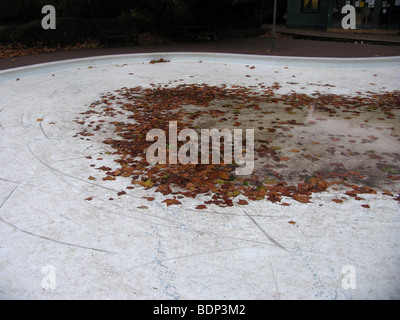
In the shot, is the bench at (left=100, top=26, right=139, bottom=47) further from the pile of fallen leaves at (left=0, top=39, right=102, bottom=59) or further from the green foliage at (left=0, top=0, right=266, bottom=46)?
the pile of fallen leaves at (left=0, top=39, right=102, bottom=59)

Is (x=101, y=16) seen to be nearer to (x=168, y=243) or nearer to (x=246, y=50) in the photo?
(x=246, y=50)

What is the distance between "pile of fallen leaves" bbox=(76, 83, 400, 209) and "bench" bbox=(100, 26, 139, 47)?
699 cm

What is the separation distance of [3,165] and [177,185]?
2.47m

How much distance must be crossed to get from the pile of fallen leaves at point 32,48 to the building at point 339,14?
1219 centimetres

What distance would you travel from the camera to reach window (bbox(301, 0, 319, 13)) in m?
20.9

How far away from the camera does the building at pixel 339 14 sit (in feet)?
59.0

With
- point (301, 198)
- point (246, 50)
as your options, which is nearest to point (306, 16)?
point (246, 50)

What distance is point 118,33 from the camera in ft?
50.6

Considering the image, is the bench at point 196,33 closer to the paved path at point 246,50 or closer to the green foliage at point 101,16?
the green foliage at point 101,16

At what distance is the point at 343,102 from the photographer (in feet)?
25.4

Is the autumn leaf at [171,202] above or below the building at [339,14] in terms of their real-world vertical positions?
below

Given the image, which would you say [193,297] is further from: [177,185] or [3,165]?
[3,165]

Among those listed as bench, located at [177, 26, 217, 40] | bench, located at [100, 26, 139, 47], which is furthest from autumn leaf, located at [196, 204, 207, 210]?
bench, located at [177, 26, 217, 40]

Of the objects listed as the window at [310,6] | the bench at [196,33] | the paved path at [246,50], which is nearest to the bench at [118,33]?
the paved path at [246,50]
